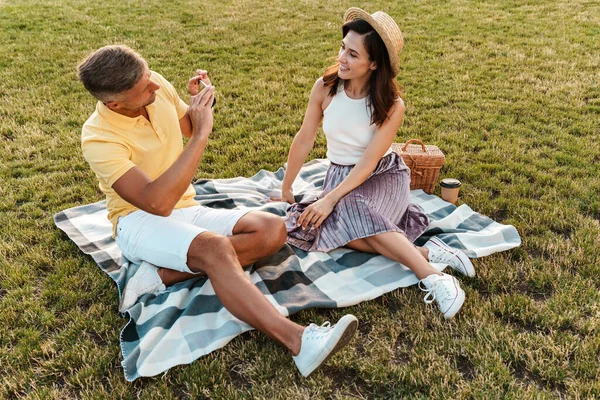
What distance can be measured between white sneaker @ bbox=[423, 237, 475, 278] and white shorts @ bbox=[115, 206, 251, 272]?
134 cm

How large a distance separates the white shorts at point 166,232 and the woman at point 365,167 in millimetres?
640

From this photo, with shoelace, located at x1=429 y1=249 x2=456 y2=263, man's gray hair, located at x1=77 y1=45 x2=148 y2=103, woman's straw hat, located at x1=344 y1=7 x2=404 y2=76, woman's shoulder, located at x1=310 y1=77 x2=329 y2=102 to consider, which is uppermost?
woman's straw hat, located at x1=344 y1=7 x2=404 y2=76

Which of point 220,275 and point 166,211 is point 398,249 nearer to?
point 220,275

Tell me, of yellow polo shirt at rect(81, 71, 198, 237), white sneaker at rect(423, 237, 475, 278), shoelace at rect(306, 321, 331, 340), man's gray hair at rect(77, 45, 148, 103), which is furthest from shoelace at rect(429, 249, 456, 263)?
man's gray hair at rect(77, 45, 148, 103)

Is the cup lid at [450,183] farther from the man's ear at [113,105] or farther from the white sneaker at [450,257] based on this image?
the man's ear at [113,105]

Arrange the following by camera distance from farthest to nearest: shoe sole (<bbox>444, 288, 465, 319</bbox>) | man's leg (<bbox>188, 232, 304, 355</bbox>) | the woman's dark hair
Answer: the woman's dark hair
shoe sole (<bbox>444, 288, 465, 319</bbox>)
man's leg (<bbox>188, 232, 304, 355</bbox>)

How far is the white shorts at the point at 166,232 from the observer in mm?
3166

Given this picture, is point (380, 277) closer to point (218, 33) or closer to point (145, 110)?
point (145, 110)

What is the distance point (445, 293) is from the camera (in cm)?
318

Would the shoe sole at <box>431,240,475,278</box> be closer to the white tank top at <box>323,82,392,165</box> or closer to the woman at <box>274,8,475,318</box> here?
the woman at <box>274,8,475,318</box>

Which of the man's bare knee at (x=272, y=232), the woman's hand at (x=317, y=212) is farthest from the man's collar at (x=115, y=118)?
the woman's hand at (x=317, y=212)

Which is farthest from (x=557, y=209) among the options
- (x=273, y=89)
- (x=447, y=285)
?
(x=273, y=89)

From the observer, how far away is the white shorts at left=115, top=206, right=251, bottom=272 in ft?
10.4

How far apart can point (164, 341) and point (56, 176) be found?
A: 9.12 ft
